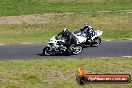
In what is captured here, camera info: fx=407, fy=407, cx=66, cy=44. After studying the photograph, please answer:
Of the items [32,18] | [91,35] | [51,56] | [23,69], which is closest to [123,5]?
[32,18]

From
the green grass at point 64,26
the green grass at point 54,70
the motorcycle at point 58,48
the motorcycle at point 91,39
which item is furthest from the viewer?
the green grass at point 64,26

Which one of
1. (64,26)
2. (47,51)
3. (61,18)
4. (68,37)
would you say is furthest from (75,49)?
(61,18)

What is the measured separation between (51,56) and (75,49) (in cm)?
182

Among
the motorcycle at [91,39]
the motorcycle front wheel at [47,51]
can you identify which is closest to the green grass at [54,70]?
the motorcycle front wheel at [47,51]

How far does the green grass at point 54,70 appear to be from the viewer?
2052 cm

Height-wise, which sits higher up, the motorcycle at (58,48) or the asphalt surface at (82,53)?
the motorcycle at (58,48)

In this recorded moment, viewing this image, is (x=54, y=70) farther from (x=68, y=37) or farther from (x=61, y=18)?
(x=61, y=18)

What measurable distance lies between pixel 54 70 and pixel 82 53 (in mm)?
6162

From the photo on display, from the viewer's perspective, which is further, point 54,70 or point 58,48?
point 58,48

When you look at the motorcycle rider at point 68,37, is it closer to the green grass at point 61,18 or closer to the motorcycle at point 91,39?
the motorcycle at point 91,39

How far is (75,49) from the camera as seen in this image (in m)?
28.5

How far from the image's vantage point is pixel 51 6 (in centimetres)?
5472

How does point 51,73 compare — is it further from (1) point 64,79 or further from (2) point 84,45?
(2) point 84,45

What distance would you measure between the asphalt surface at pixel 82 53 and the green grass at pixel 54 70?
1.69m
